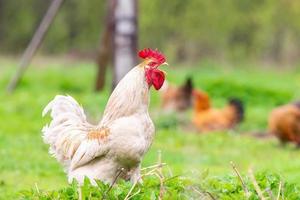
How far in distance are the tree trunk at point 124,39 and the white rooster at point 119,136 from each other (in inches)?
361

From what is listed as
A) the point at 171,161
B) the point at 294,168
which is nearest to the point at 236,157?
the point at 171,161

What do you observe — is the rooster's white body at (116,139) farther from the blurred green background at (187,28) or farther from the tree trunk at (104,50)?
the blurred green background at (187,28)

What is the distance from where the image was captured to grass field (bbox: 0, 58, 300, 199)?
11.1m

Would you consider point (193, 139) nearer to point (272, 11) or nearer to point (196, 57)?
point (272, 11)

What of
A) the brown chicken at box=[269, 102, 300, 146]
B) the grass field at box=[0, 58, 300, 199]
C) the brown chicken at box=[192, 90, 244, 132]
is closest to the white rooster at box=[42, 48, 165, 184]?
the grass field at box=[0, 58, 300, 199]

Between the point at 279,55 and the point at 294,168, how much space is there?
3117 centimetres

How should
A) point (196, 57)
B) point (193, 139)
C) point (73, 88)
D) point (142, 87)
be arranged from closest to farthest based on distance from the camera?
point (142, 87), point (193, 139), point (73, 88), point (196, 57)

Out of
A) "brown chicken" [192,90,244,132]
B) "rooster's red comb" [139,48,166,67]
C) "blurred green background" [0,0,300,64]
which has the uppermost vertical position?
"rooster's red comb" [139,48,166,67]

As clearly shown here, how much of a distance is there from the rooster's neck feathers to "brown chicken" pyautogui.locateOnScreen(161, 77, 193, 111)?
41.9ft

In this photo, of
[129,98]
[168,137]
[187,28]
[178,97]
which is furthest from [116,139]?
[187,28]

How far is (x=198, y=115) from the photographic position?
17516 mm

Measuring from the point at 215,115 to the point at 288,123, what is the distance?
2487mm

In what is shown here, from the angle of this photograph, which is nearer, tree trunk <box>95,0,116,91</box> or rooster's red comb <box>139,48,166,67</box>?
rooster's red comb <box>139,48,166,67</box>

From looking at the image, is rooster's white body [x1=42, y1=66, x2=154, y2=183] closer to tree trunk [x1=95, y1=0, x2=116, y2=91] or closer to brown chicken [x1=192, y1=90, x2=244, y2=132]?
brown chicken [x1=192, y1=90, x2=244, y2=132]
